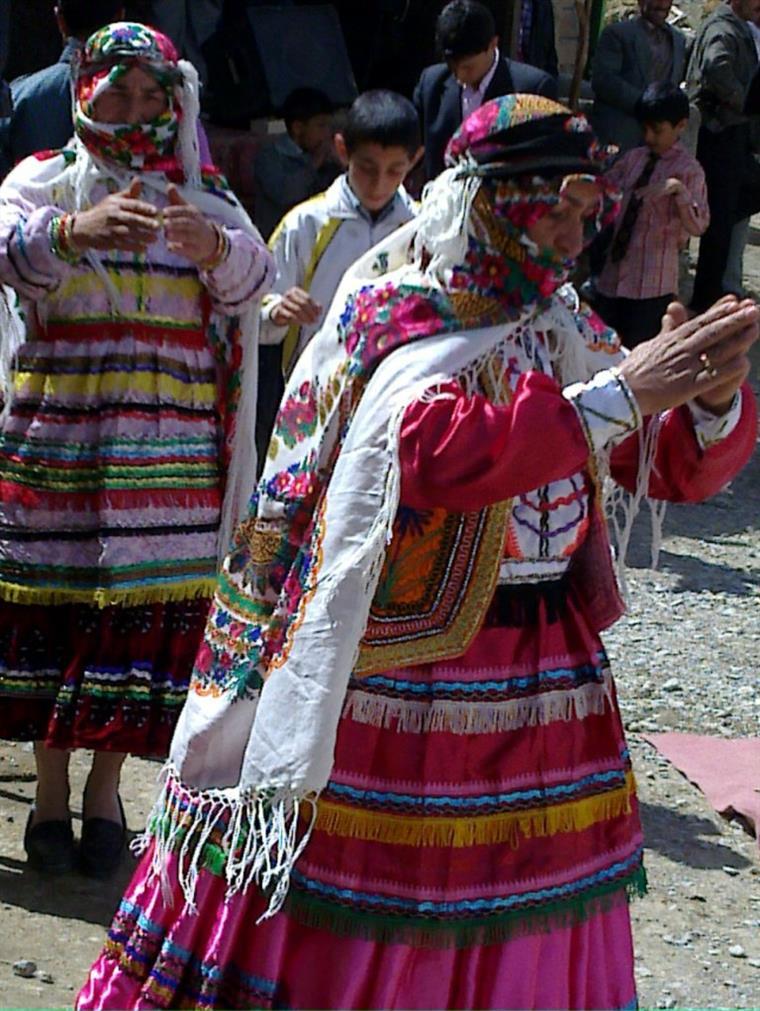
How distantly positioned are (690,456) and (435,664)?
0.61m

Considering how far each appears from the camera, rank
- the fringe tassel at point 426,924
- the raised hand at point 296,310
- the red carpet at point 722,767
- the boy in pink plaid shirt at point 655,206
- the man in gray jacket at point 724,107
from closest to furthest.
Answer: the fringe tassel at point 426,924
the raised hand at point 296,310
the red carpet at point 722,767
the boy in pink plaid shirt at point 655,206
the man in gray jacket at point 724,107

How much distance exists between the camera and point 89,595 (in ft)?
14.7

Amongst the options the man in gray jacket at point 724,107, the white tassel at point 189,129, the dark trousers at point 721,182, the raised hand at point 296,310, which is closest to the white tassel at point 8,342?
the white tassel at point 189,129

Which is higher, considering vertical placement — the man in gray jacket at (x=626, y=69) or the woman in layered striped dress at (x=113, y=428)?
the man in gray jacket at (x=626, y=69)

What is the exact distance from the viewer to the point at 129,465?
174 inches

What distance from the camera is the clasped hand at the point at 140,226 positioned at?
4.05 m

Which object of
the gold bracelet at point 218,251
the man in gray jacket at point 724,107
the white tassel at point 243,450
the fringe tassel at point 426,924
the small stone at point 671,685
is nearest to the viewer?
the fringe tassel at point 426,924

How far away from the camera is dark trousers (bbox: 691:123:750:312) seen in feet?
37.8

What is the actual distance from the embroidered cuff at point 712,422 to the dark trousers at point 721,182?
8174 mm

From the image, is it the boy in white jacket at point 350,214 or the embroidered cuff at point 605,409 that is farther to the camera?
the boy in white jacket at point 350,214

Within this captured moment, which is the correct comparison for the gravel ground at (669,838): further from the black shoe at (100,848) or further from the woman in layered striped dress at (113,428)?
the woman in layered striped dress at (113,428)

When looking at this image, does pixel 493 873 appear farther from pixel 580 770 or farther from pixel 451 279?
pixel 451 279

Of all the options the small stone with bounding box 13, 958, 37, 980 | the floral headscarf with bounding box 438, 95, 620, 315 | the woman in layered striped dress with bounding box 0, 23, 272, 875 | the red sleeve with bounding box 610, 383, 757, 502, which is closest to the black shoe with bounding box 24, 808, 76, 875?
the woman in layered striped dress with bounding box 0, 23, 272, 875

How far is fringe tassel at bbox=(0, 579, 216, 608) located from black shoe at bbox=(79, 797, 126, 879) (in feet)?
1.87
